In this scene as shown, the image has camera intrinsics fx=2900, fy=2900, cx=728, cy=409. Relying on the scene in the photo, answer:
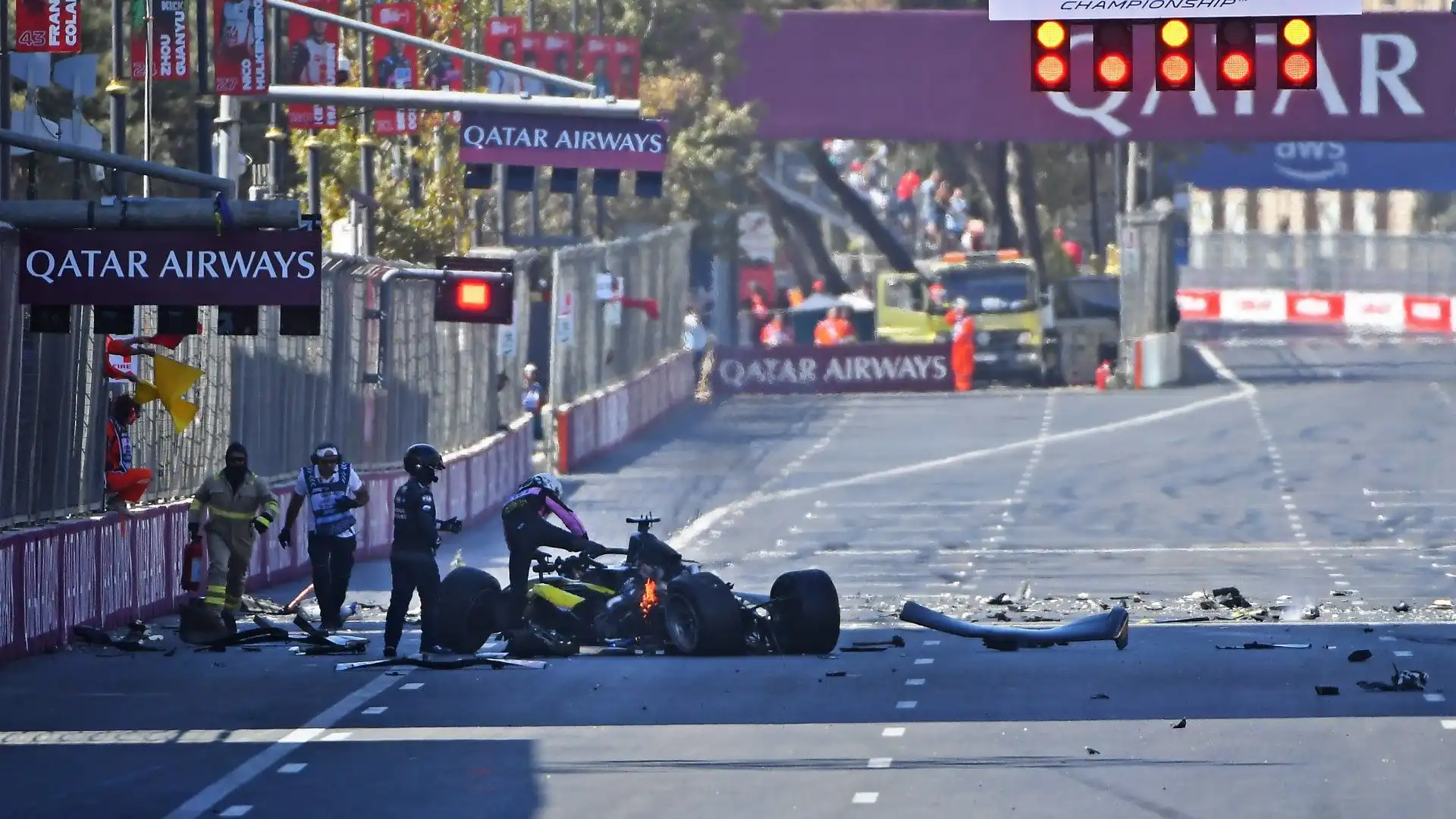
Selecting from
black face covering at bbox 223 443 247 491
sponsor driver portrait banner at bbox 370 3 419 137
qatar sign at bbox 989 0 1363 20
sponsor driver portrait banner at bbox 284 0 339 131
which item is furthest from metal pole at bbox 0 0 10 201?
sponsor driver portrait banner at bbox 370 3 419 137

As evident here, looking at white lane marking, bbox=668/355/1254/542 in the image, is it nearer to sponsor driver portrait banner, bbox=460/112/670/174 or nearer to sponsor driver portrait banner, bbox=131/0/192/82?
sponsor driver portrait banner, bbox=460/112/670/174

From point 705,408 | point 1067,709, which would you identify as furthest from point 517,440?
point 1067,709

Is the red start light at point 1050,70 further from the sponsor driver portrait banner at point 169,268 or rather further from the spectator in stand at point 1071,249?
the spectator in stand at point 1071,249

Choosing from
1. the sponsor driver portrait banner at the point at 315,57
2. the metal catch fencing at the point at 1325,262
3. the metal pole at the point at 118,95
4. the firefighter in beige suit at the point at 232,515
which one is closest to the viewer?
the firefighter in beige suit at the point at 232,515

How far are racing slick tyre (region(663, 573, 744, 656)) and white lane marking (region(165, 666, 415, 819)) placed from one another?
200cm

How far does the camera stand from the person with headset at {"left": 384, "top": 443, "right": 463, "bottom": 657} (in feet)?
66.9

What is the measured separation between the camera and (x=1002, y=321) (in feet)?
202

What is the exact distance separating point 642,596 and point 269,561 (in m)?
7.74

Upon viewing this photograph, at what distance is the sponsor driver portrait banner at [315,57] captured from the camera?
34594 mm

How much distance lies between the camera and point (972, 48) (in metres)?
65.7

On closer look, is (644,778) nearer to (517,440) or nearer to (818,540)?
(818,540)

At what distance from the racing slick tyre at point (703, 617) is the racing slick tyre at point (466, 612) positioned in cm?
131

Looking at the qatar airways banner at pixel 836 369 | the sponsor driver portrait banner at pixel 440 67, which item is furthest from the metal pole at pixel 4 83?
the qatar airways banner at pixel 836 369

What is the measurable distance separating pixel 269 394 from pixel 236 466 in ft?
16.1
